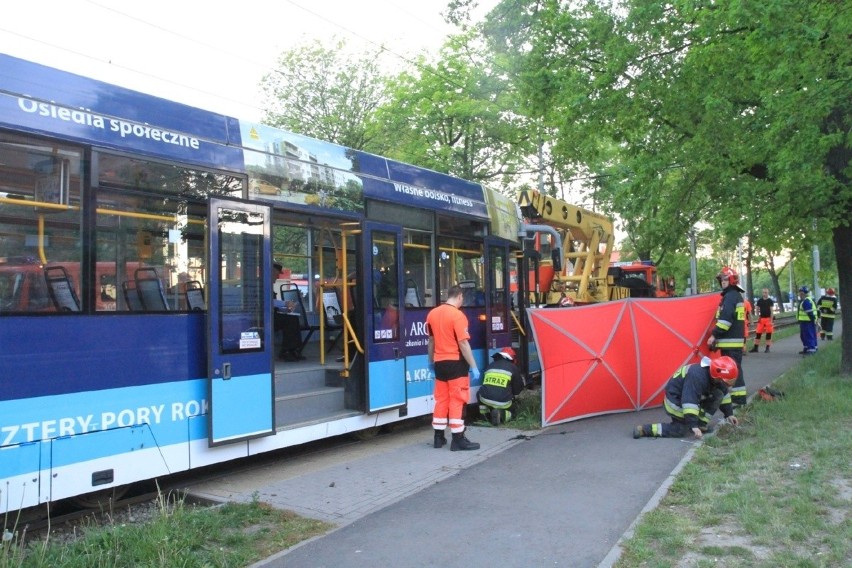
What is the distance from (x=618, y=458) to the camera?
A: 743 cm

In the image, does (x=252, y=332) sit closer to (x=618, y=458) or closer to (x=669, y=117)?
(x=618, y=458)

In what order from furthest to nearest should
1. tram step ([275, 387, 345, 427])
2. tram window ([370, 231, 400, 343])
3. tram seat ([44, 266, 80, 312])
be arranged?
1. tram window ([370, 231, 400, 343])
2. tram step ([275, 387, 345, 427])
3. tram seat ([44, 266, 80, 312])

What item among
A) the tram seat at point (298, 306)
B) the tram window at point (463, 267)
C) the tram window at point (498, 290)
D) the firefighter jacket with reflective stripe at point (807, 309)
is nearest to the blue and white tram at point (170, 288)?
the tram seat at point (298, 306)

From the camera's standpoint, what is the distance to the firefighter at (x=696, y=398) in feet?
26.6

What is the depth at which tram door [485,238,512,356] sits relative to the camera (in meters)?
10.4

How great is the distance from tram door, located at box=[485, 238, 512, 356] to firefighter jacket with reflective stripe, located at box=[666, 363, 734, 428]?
111 inches

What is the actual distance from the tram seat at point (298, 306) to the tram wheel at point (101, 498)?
12.3 feet

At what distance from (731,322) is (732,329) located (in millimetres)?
108

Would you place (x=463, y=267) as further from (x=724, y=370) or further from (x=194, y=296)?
(x=194, y=296)

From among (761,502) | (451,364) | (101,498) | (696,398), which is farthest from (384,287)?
(761,502)

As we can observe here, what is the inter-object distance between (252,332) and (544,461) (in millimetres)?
3356

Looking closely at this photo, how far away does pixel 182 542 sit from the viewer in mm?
4539

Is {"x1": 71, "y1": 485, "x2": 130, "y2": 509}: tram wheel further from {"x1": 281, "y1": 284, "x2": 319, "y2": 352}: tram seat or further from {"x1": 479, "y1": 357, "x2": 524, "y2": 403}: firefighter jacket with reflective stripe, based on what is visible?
{"x1": 479, "y1": 357, "x2": 524, "y2": 403}: firefighter jacket with reflective stripe

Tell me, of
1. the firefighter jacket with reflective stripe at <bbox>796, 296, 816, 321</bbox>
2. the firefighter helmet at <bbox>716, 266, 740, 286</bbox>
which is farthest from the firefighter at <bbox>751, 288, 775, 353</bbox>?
the firefighter helmet at <bbox>716, 266, 740, 286</bbox>
